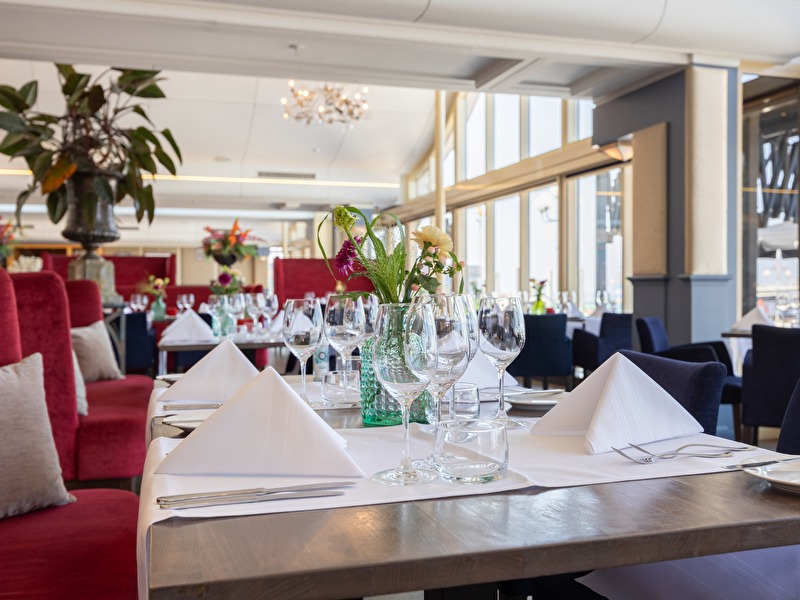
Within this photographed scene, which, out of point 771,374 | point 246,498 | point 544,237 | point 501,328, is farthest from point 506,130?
point 246,498

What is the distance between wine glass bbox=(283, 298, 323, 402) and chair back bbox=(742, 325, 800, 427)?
211 centimetres

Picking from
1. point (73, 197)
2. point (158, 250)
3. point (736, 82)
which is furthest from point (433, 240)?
point (158, 250)

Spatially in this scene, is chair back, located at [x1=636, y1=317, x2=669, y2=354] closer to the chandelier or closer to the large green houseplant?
the large green houseplant

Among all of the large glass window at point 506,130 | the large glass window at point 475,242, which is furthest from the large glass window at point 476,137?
the large glass window at point 475,242

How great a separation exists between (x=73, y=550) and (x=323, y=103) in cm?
1028

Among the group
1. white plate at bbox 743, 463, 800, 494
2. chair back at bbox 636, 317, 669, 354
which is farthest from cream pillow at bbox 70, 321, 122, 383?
white plate at bbox 743, 463, 800, 494

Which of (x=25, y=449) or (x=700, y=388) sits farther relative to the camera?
(x=25, y=449)

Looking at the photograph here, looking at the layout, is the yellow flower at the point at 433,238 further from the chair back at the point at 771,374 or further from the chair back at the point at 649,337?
the chair back at the point at 649,337

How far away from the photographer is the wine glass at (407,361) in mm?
870

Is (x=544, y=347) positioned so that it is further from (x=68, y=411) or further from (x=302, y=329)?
(x=302, y=329)

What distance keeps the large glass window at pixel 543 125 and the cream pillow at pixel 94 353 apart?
608 cm

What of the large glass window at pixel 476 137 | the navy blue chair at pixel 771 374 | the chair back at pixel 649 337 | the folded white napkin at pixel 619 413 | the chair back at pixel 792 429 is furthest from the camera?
the large glass window at pixel 476 137

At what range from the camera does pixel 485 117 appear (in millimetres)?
10797

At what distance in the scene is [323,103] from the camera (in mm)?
10953
